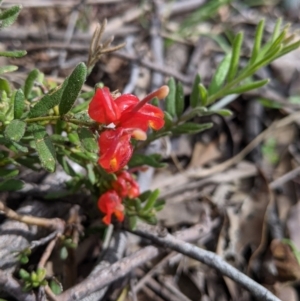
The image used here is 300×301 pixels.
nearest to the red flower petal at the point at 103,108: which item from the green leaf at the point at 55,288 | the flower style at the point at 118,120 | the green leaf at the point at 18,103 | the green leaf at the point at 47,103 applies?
the flower style at the point at 118,120

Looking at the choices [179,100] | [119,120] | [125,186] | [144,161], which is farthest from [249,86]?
[119,120]

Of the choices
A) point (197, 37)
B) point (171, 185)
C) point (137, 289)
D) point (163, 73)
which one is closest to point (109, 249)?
point (137, 289)

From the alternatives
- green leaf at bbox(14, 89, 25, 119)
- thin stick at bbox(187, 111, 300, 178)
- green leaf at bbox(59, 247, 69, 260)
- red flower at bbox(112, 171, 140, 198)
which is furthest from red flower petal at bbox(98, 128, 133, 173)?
thin stick at bbox(187, 111, 300, 178)

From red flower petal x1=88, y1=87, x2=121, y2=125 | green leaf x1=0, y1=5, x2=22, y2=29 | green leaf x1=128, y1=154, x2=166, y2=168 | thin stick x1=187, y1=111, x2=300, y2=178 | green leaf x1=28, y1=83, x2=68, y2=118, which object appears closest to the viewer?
red flower petal x1=88, y1=87, x2=121, y2=125

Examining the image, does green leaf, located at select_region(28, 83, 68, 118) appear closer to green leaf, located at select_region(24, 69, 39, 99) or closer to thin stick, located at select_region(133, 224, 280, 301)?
green leaf, located at select_region(24, 69, 39, 99)

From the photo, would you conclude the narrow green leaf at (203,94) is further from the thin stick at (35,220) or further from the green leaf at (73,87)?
the thin stick at (35,220)

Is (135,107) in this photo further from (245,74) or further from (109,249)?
(109,249)

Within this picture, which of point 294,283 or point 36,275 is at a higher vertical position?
point 36,275
